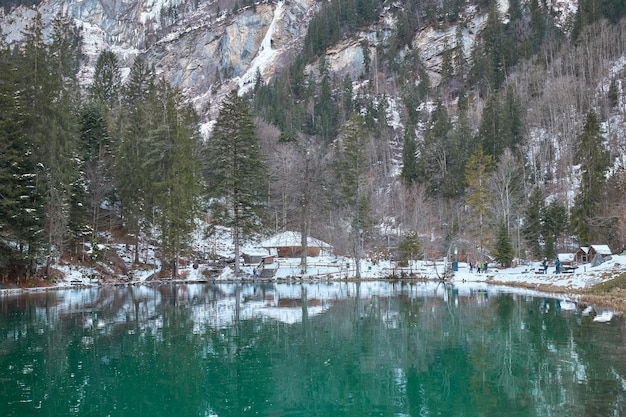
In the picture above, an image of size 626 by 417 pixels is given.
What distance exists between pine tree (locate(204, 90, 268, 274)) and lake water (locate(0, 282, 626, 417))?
2013cm

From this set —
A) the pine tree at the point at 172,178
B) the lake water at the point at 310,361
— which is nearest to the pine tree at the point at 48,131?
the pine tree at the point at 172,178

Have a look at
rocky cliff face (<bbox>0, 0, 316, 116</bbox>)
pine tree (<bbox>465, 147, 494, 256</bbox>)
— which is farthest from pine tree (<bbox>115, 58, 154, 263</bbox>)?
rocky cliff face (<bbox>0, 0, 316, 116</bbox>)

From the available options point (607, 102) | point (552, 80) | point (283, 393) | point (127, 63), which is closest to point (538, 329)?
point (283, 393)

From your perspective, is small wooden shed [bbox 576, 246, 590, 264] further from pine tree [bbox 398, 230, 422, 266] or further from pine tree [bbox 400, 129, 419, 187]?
pine tree [bbox 400, 129, 419, 187]

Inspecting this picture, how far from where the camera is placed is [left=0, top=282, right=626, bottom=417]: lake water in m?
9.45

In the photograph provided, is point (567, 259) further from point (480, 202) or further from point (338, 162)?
point (338, 162)

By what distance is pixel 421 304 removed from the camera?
26.0m

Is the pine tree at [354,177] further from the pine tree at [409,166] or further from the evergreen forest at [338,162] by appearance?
the pine tree at [409,166]

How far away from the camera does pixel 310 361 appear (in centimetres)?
1296

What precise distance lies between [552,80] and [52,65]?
6413 cm

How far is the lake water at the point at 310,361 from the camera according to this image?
9.45m

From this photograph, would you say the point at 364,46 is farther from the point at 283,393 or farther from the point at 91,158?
the point at 283,393

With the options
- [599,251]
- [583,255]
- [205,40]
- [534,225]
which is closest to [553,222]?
[534,225]

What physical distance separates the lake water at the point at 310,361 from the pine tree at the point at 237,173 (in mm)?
20127
